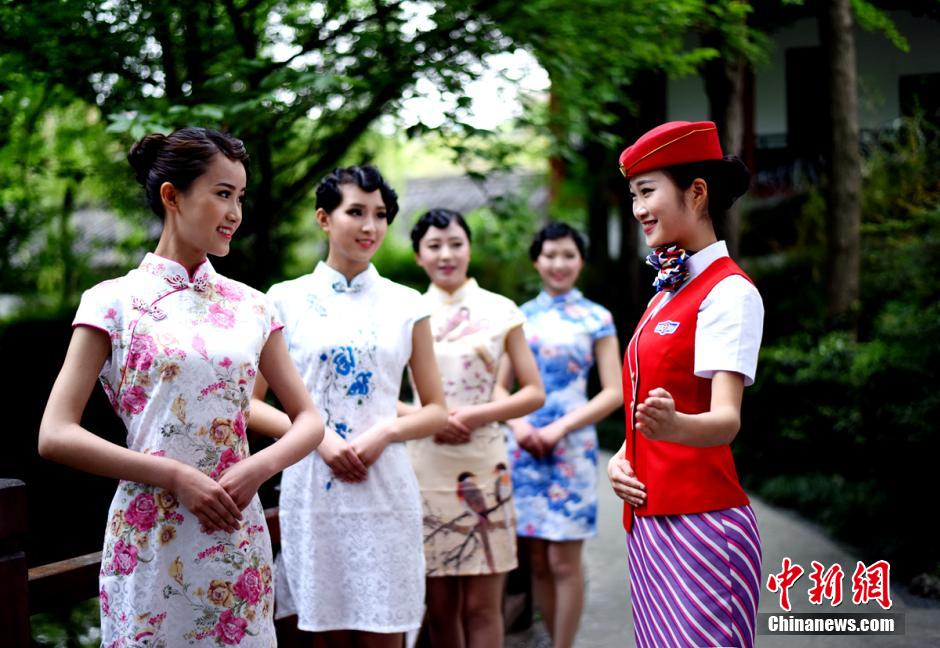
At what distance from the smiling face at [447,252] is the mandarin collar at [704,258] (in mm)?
1715

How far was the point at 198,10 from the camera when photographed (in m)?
4.40

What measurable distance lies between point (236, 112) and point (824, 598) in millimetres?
3879

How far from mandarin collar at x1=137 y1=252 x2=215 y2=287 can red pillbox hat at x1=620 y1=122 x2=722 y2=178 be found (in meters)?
1.13

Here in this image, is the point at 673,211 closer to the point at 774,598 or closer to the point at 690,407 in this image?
the point at 690,407

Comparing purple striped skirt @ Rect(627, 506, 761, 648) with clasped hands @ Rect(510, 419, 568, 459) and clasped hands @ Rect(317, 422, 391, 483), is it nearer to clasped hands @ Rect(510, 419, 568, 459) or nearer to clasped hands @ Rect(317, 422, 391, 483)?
clasped hands @ Rect(317, 422, 391, 483)

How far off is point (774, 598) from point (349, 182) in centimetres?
367

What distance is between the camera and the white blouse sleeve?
84.4 inches

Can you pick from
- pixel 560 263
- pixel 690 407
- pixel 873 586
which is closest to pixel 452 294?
pixel 560 263

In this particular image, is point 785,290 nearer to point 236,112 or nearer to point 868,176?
point 868,176

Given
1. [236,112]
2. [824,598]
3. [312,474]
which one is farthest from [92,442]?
[824,598]

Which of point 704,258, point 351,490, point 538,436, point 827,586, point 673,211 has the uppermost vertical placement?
point 673,211

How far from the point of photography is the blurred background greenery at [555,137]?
441cm

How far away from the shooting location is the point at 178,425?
2.23 metres

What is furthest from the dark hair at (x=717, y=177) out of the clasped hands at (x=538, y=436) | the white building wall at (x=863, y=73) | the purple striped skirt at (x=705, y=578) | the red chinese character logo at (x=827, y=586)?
the white building wall at (x=863, y=73)
